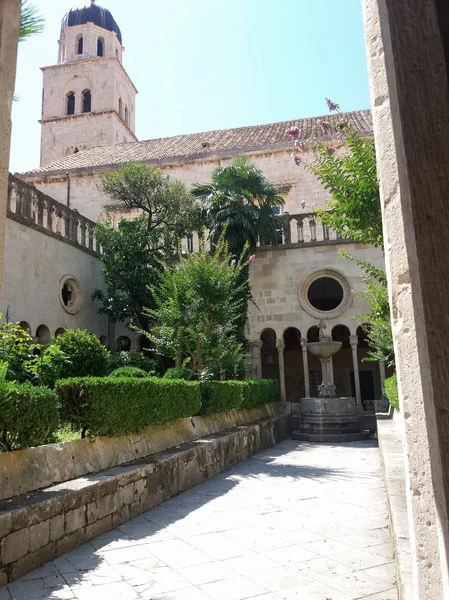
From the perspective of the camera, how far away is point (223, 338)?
9766 mm

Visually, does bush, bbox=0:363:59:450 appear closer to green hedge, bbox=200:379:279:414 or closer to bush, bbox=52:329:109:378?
bush, bbox=52:329:109:378

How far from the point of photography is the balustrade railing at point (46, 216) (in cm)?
1060

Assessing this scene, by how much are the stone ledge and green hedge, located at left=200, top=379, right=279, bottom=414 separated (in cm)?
274

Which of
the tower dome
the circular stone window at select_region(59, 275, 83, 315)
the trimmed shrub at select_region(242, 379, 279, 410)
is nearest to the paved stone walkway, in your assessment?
the trimmed shrub at select_region(242, 379, 279, 410)

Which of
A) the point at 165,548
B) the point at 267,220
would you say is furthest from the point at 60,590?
the point at 267,220

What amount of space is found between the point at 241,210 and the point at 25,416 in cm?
1107

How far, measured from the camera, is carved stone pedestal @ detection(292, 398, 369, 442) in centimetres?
1072

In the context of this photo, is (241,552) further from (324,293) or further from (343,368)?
(343,368)

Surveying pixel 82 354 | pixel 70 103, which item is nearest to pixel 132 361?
pixel 82 354

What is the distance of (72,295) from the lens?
42.7ft

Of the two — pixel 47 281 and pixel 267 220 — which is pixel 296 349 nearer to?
pixel 267 220

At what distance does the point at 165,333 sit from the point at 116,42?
30581mm

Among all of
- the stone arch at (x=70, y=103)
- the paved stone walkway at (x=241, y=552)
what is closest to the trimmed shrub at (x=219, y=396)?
the paved stone walkway at (x=241, y=552)

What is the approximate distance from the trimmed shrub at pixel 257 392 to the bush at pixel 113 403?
391 cm
